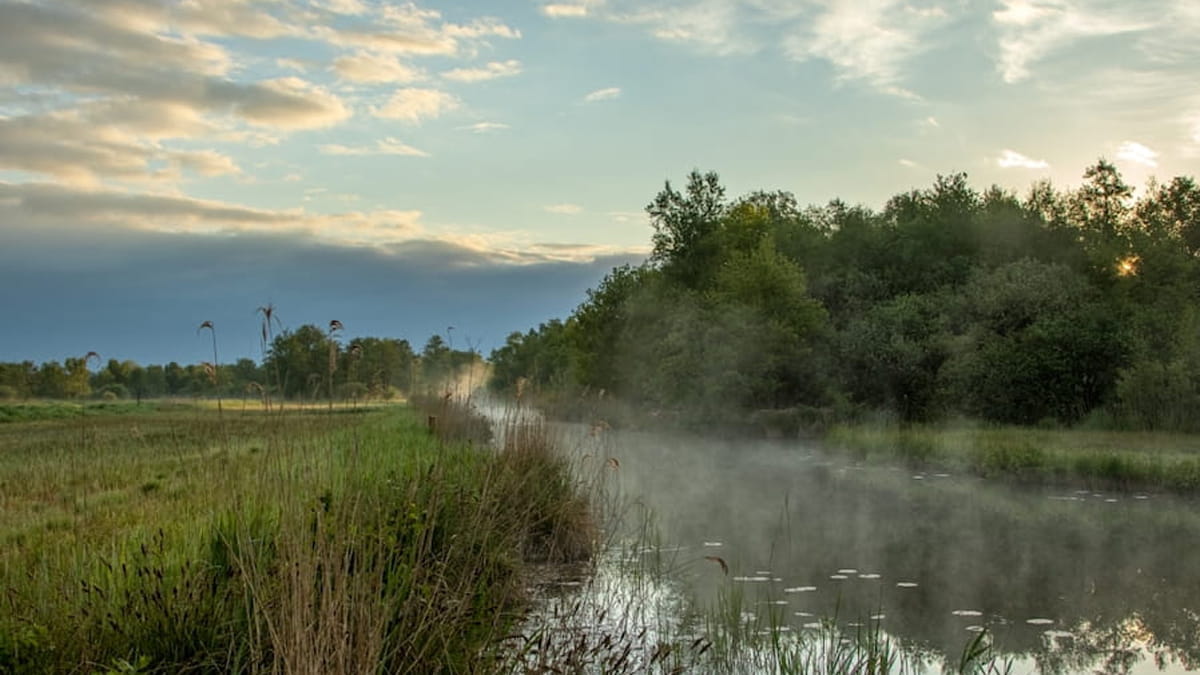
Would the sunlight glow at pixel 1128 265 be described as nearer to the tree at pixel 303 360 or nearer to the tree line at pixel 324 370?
the tree line at pixel 324 370

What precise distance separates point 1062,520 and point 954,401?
16088mm

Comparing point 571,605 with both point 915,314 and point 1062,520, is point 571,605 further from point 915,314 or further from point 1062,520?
point 915,314

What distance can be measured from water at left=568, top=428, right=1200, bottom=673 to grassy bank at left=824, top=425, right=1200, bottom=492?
29.1 inches

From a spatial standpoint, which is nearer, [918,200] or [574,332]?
[918,200]

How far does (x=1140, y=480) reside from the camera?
15.2 m

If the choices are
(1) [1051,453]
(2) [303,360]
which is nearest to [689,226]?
(1) [1051,453]

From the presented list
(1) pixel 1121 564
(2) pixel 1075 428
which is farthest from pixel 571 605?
(2) pixel 1075 428

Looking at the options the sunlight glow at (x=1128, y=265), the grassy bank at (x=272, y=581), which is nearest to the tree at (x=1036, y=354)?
the sunlight glow at (x=1128, y=265)

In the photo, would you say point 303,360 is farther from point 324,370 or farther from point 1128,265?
point 1128,265

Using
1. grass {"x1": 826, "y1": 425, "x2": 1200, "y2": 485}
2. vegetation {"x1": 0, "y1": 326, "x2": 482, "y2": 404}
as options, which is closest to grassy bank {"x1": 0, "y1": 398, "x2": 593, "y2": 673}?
vegetation {"x1": 0, "y1": 326, "x2": 482, "y2": 404}

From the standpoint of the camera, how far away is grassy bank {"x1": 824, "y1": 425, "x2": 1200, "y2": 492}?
15.3m

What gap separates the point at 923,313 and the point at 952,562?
79.0 ft

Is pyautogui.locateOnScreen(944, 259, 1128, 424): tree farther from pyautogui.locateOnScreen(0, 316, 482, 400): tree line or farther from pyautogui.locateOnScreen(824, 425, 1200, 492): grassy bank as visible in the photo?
pyautogui.locateOnScreen(0, 316, 482, 400): tree line

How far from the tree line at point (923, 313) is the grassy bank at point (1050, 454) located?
3.03m
